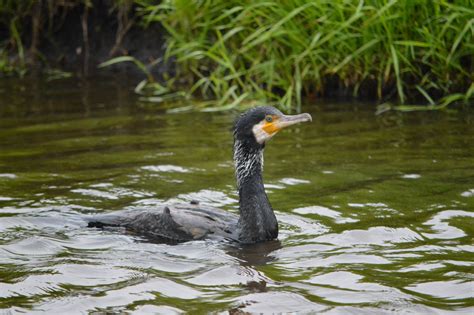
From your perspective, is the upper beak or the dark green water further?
the upper beak

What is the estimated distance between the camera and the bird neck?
639 centimetres

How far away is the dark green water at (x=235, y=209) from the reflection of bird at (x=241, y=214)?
0.41ft

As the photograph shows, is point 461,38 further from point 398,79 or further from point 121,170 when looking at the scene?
point 121,170

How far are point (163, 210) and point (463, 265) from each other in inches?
83.5

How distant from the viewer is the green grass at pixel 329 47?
9523 millimetres

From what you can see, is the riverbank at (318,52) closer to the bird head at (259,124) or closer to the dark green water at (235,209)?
the dark green water at (235,209)

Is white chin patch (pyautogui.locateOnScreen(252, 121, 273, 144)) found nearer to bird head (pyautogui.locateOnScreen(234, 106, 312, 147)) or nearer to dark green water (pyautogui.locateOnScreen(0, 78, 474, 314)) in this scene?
bird head (pyautogui.locateOnScreen(234, 106, 312, 147))

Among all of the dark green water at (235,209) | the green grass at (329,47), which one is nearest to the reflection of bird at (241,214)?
the dark green water at (235,209)

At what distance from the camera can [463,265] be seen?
5527mm

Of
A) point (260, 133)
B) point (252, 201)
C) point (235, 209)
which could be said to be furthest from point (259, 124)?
point (235, 209)

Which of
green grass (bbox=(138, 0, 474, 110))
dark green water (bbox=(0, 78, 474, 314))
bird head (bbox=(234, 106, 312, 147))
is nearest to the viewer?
dark green water (bbox=(0, 78, 474, 314))

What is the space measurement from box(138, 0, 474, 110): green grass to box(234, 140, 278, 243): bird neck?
3254 mm

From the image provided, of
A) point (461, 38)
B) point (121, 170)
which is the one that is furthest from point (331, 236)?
point (461, 38)

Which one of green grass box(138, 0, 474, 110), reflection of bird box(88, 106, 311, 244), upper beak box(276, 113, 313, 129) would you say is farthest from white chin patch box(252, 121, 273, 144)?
green grass box(138, 0, 474, 110)
